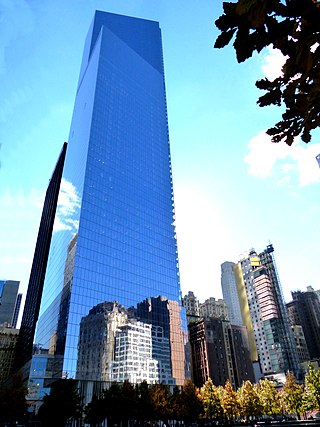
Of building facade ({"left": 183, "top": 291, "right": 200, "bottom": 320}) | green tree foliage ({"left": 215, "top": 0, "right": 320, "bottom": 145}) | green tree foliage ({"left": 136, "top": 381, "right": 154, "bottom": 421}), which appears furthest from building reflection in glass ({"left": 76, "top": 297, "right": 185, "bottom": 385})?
building facade ({"left": 183, "top": 291, "right": 200, "bottom": 320})

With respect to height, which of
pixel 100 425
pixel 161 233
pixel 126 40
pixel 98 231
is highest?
pixel 126 40

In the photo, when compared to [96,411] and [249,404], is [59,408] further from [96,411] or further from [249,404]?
[249,404]

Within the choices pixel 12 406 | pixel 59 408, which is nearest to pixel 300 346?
pixel 12 406

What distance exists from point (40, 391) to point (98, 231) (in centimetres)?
3585

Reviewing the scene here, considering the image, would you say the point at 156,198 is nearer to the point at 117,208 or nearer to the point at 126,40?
the point at 117,208

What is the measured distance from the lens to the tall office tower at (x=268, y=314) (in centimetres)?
13075

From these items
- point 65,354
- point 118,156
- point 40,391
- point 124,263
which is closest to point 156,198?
point 118,156

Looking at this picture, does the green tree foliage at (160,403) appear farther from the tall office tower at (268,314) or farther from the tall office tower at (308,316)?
the tall office tower at (308,316)

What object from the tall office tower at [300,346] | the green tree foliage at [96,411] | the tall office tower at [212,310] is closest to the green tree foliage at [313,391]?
the green tree foliage at [96,411]

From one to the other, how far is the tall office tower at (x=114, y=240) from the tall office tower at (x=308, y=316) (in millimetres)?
108724

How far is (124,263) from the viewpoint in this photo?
82500mm

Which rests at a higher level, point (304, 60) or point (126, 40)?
point (126, 40)

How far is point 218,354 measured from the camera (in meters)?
127

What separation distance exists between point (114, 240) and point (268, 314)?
88897 millimetres
